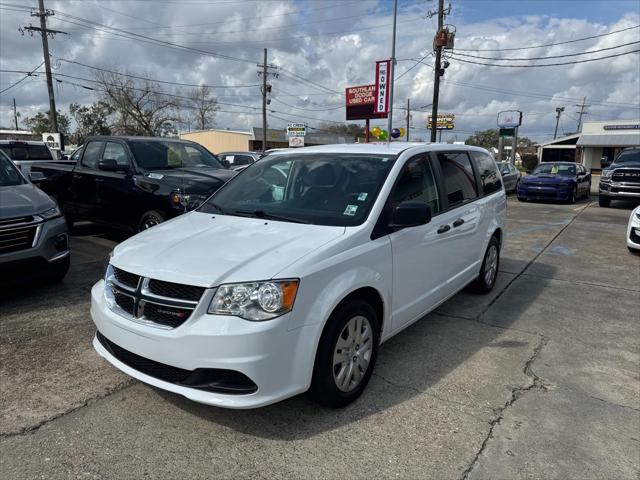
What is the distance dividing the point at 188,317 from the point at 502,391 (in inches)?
90.7

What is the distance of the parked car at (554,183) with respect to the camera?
671 inches

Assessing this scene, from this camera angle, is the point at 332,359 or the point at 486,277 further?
the point at 486,277

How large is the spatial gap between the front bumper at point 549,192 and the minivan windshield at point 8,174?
16509mm

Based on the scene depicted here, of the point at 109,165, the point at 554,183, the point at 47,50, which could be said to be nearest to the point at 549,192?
the point at 554,183

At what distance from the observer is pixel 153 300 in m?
2.72

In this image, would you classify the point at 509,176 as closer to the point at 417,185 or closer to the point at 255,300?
the point at 417,185

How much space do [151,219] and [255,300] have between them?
477 centimetres

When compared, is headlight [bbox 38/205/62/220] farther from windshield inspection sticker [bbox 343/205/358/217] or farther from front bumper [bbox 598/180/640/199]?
front bumper [bbox 598/180/640/199]

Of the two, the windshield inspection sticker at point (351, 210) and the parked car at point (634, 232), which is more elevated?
the windshield inspection sticker at point (351, 210)

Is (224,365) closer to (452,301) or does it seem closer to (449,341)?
(449,341)

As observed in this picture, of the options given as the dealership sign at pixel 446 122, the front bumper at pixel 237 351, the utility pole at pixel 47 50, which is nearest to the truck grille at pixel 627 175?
the front bumper at pixel 237 351

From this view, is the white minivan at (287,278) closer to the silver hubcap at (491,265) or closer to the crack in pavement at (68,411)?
the crack in pavement at (68,411)

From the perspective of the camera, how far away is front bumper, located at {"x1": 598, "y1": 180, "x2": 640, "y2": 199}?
14.9m

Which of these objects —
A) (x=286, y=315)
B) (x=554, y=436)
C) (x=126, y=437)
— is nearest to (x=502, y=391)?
(x=554, y=436)
